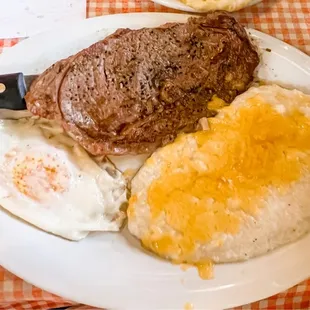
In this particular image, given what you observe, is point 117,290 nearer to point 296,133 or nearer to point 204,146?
point 204,146

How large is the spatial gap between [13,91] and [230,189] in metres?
0.65

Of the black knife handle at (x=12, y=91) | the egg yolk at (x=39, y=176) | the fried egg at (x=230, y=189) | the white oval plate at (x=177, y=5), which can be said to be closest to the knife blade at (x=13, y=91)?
the black knife handle at (x=12, y=91)

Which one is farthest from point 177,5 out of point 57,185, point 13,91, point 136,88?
point 57,185

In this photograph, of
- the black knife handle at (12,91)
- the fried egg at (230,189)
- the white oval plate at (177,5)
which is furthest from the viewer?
the white oval plate at (177,5)

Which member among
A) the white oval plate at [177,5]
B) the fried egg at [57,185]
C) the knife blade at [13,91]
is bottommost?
the fried egg at [57,185]

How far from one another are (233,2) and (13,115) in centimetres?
81

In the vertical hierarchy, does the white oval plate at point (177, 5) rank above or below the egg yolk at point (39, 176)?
above

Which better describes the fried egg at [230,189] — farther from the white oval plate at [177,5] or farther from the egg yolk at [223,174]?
the white oval plate at [177,5]

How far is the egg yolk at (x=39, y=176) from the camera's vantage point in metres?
1.34

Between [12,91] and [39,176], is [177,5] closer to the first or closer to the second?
[12,91]

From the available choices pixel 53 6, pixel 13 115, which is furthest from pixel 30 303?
pixel 53 6

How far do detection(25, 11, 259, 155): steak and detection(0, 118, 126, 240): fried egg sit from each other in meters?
0.06

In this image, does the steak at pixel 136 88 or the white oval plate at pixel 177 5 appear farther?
the white oval plate at pixel 177 5

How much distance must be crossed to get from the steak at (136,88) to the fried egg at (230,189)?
0.26ft
